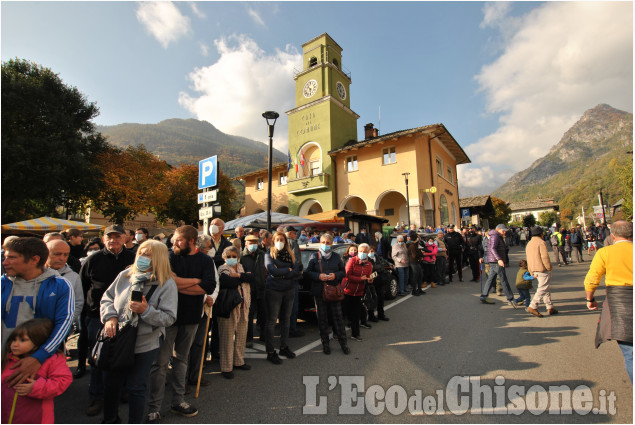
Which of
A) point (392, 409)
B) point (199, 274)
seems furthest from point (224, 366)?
point (392, 409)

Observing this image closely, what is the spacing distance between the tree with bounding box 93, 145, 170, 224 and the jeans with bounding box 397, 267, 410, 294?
2432cm

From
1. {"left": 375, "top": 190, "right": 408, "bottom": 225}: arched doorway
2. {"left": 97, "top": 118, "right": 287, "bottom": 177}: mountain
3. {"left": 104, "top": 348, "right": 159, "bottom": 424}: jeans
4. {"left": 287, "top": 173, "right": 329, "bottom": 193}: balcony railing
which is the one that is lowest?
{"left": 104, "top": 348, "right": 159, "bottom": 424}: jeans

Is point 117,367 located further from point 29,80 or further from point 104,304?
point 29,80

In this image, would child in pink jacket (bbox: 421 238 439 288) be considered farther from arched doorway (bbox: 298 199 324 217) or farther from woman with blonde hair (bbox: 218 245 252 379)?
arched doorway (bbox: 298 199 324 217)

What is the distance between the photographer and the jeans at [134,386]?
2.72 meters

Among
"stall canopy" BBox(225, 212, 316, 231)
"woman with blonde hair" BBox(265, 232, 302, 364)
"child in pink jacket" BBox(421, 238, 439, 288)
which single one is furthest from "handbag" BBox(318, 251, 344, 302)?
"stall canopy" BBox(225, 212, 316, 231)

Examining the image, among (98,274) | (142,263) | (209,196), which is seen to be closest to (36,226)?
(209,196)

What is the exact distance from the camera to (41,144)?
18.6 m

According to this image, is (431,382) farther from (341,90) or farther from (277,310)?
(341,90)

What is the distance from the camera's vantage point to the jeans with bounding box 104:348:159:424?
2721 mm

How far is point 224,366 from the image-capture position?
13.4ft

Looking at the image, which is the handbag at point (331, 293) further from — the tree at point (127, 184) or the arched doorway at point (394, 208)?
the tree at point (127, 184)

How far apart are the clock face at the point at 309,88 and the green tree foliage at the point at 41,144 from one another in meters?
17.3

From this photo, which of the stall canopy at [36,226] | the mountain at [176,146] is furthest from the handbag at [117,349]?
the mountain at [176,146]
